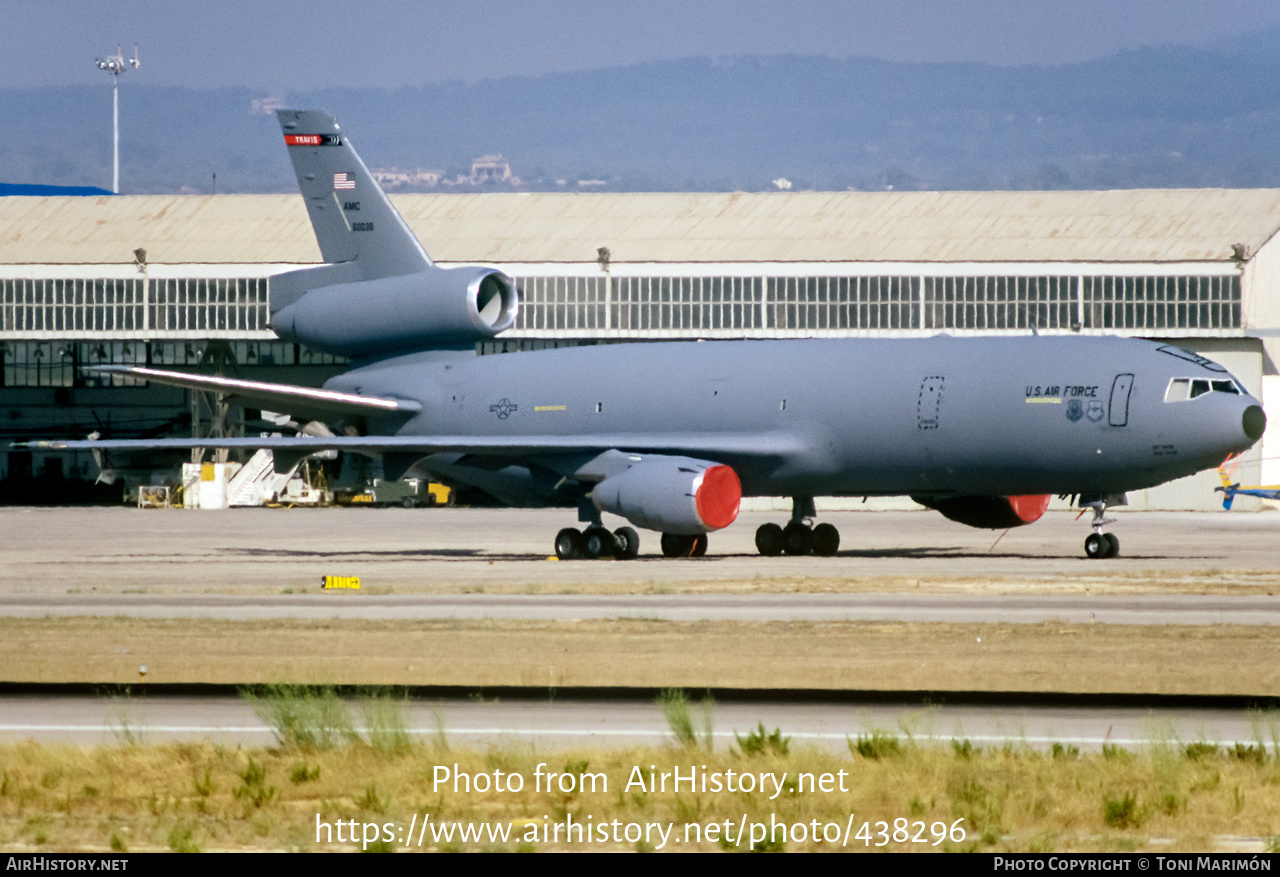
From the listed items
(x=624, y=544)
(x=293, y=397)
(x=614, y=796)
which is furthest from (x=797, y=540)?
(x=614, y=796)

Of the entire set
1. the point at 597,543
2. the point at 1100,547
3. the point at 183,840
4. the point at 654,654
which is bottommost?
the point at 597,543

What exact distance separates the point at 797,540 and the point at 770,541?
0.62 m

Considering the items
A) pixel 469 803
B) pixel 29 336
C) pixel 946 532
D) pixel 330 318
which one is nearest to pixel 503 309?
pixel 330 318

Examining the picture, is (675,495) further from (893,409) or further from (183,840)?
(183,840)

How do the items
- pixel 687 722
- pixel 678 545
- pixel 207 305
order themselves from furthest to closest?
pixel 207 305, pixel 678 545, pixel 687 722

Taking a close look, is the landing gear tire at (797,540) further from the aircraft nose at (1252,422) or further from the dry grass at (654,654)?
the dry grass at (654,654)

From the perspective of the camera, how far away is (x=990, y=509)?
39250 millimetres

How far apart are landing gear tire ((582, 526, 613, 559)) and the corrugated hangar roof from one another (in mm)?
40516

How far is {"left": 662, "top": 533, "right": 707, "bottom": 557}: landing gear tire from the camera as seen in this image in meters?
38.6

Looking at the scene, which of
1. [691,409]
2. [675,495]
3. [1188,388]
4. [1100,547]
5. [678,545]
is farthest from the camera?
[691,409]

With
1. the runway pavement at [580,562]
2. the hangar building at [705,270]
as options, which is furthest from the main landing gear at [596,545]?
the hangar building at [705,270]

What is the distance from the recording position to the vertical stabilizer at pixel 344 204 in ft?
143

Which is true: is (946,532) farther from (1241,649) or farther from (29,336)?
(29,336)

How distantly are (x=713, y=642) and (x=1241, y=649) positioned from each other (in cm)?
618
